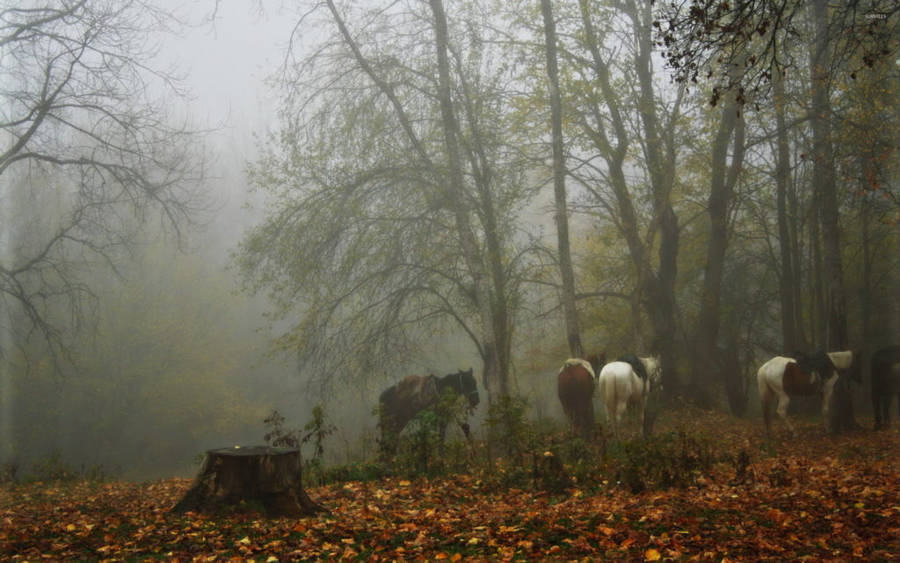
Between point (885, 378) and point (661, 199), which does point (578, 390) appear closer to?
point (885, 378)

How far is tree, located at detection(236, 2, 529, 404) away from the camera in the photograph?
16688mm

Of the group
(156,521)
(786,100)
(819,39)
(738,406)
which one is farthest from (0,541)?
(738,406)

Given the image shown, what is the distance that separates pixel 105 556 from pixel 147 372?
24097 mm

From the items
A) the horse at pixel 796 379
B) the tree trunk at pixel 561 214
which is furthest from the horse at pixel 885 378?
the tree trunk at pixel 561 214

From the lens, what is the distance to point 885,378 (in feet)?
46.1

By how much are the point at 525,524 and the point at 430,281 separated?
11.8m

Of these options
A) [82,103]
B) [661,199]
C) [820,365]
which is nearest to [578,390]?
[820,365]

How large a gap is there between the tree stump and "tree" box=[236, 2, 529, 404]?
876 cm

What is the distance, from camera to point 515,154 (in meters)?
19.2

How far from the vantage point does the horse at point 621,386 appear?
13.0m

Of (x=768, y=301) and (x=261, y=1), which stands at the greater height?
(x=261, y=1)

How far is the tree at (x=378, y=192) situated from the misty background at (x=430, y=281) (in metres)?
0.12

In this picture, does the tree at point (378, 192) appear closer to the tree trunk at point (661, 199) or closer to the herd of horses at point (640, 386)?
the herd of horses at point (640, 386)

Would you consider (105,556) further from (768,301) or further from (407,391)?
(768,301)
